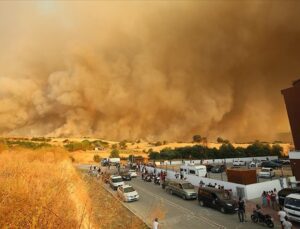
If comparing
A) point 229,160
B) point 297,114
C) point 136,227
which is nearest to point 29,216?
point 136,227

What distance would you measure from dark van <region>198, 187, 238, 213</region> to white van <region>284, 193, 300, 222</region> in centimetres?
309

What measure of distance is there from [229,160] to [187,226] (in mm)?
44992

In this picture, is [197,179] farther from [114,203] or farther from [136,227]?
[136,227]

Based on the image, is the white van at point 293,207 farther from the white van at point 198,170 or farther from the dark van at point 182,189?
the white van at point 198,170

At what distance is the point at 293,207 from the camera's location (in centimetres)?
1366

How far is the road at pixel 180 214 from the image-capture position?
13.8m

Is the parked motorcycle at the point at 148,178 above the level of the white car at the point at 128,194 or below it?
above

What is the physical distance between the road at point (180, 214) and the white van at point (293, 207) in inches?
42.6

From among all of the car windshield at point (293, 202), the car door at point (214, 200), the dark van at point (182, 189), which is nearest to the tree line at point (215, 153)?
the dark van at point (182, 189)

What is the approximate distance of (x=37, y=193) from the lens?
8.74 metres

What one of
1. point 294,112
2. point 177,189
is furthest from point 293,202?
point 294,112

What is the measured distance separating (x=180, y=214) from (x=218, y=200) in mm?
2776

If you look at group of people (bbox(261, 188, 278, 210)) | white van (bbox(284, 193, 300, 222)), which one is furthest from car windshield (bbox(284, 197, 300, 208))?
group of people (bbox(261, 188, 278, 210))

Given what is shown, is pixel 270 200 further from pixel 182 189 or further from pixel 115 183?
pixel 115 183
